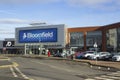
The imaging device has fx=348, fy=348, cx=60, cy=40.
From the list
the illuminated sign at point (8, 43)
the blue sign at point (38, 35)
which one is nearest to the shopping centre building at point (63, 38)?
the blue sign at point (38, 35)

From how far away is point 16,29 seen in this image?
12656 centimetres

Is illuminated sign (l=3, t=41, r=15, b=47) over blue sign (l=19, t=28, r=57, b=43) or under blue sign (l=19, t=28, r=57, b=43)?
under

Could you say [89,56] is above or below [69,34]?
below

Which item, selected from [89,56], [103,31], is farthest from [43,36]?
[89,56]

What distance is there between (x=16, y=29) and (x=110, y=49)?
45.3m

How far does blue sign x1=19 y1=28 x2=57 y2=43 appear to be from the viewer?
4523 inches

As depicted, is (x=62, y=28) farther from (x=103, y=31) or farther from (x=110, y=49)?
(x=110, y=49)

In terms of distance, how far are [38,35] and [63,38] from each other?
36.1ft

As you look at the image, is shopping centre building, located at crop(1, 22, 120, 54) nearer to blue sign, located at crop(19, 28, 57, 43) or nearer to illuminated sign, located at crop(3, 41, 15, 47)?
blue sign, located at crop(19, 28, 57, 43)


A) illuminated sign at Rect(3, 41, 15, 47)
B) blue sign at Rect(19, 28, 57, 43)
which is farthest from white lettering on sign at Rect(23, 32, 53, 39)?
illuminated sign at Rect(3, 41, 15, 47)

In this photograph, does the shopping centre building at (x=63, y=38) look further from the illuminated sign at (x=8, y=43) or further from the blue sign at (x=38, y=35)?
the illuminated sign at (x=8, y=43)

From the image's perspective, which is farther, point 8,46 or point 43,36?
point 8,46

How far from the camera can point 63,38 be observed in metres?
112

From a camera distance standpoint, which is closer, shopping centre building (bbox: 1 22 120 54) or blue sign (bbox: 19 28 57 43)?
shopping centre building (bbox: 1 22 120 54)
